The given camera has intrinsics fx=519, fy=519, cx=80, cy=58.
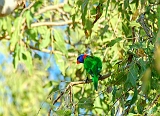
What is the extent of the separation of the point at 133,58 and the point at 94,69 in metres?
0.57

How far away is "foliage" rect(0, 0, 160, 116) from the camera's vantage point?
150cm

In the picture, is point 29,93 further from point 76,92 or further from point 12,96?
point 76,92

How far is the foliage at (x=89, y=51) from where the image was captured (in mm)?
1502

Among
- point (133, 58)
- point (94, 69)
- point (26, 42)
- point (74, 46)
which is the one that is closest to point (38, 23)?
point (26, 42)

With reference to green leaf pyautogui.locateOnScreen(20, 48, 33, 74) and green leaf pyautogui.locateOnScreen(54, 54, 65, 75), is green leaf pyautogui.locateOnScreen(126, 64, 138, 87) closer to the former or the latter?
green leaf pyautogui.locateOnScreen(54, 54, 65, 75)

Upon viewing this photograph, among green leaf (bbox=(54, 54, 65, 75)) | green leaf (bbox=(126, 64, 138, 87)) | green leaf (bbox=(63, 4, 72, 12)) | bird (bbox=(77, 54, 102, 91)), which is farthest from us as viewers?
green leaf (bbox=(63, 4, 72, 12))

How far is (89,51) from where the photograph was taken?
129 inches

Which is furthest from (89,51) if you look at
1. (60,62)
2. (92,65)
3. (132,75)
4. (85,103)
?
(132,75)

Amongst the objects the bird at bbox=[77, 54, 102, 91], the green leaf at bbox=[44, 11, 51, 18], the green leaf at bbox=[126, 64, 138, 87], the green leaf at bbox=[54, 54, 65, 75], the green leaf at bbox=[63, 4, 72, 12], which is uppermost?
the green leaf at bbox=[63, 4, 72, 12]

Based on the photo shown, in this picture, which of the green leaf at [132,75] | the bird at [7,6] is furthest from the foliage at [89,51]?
the bird at [7,6]

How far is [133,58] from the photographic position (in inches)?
61.3

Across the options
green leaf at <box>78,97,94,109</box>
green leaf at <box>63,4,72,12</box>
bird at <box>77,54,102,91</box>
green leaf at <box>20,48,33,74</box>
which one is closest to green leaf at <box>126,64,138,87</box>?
green leaf at <box>78,97,94,109</box>

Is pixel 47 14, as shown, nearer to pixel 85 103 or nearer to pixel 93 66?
pixel 93 66

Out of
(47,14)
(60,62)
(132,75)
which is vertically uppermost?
(47,14)
